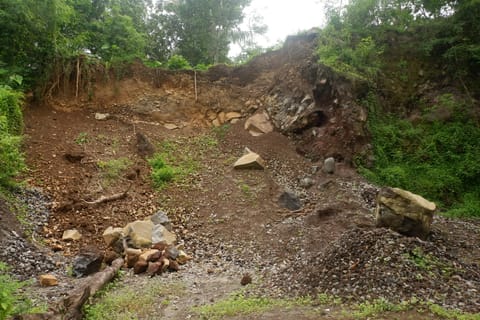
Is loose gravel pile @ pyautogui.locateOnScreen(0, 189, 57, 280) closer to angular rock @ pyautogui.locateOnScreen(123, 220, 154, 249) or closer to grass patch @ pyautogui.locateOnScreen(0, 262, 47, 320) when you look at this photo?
grass patch @ pyautogui.locateOnScreen(0, 262, 47, 320)

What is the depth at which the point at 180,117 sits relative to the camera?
14.6m

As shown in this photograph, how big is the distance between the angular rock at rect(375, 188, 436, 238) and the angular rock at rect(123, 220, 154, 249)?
4.99 m

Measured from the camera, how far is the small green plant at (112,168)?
9998mm

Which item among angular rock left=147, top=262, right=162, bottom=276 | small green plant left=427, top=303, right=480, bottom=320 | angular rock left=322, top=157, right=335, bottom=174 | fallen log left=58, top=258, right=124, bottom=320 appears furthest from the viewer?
angular rock left=322, top=157, right=335, bottom=174

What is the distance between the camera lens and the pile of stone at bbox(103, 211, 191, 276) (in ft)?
21.8

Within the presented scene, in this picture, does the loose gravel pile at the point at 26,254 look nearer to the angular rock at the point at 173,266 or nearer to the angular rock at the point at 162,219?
the angular rock at the point at 173,266

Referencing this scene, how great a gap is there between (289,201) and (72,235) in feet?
18.0

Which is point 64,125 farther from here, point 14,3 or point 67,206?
point 67,206

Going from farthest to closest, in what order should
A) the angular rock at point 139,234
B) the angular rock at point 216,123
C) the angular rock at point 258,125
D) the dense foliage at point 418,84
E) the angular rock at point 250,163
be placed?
the angular rock at point 216,123 → the angular rock at point 258,125 → the angular rock at point 250,163 → the dense foliage at point 418,84 → the angular rock at point 139,234

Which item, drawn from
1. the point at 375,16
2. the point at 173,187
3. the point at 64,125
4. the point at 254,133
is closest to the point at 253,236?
the point at 173,187

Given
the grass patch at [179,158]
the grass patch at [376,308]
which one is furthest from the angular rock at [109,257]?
the grass patch at [376,308]

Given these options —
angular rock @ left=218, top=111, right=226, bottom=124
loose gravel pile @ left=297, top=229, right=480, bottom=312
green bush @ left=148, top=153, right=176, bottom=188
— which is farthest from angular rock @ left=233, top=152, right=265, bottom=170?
loose gravel pile @ left=297, top=229, right=480, bottom=312

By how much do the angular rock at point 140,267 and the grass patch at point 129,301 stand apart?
18.8 inches

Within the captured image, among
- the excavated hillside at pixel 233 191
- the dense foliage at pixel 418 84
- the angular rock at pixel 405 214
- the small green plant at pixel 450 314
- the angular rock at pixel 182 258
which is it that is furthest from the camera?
the dense foliage at pixel 418 84
